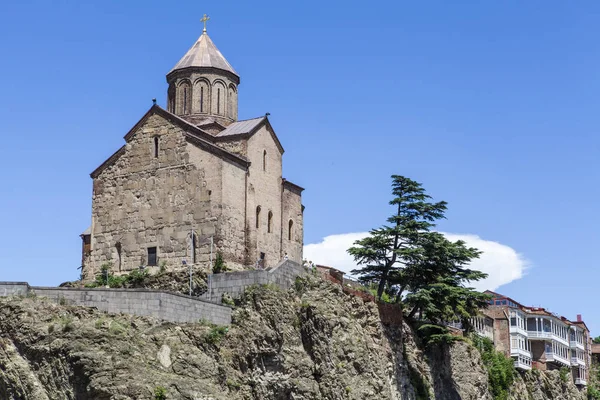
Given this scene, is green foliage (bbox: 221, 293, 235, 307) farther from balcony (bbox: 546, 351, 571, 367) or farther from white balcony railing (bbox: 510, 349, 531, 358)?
balcony (bbox: 546, 351, 571, 367)

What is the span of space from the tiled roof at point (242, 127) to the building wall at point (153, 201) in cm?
264

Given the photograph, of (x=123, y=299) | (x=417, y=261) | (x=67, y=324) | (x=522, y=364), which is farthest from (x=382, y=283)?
(x=522, y=364)

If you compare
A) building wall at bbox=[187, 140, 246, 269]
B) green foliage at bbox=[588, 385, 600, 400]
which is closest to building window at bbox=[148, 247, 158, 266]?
building wall at bbox=[187, 140, 246, 269]

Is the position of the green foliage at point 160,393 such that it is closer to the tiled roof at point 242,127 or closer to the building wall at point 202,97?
the tiled roof at point 242,127

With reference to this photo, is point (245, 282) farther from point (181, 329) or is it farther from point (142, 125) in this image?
point (142, 125)

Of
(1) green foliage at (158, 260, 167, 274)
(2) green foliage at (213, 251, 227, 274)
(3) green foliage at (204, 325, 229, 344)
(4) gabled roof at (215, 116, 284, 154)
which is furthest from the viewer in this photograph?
(4) gabled roof at (215, 116, 284, 154)

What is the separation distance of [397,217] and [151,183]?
37.3 ft

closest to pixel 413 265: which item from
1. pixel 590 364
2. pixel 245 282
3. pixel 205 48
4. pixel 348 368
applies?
pixel 348 368

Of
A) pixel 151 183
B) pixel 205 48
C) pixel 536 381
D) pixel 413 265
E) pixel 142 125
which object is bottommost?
pixel 536 381

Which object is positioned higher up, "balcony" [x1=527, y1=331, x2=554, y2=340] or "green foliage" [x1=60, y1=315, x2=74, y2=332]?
"balcony" [x1=527, y1=331, x2=554, y2=340]

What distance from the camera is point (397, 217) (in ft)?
134

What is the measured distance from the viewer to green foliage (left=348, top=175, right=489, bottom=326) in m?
40.2

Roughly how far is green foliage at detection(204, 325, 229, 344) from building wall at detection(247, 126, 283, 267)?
682 centimetres

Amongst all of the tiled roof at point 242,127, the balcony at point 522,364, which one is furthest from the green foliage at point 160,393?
the balcony at point 522,364
